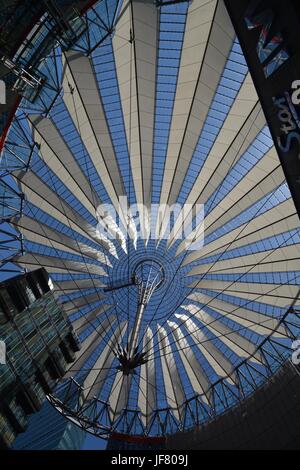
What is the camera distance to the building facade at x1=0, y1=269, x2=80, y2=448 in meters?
19.8

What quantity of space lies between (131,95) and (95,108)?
73.2 inches

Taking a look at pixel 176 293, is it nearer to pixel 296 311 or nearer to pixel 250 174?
pixel 296 311

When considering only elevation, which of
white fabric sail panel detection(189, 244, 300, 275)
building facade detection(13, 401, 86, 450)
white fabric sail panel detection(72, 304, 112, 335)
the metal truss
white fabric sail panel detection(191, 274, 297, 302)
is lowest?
building facade detection(13, 401, 86, 450)

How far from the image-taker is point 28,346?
21672 mm

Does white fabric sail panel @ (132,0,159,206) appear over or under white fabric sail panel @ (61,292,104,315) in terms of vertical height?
over

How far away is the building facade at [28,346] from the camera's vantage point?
65.0ft

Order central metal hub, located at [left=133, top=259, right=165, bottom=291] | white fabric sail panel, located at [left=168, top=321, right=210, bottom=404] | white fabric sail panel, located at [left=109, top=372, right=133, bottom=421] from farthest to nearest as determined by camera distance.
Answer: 1. central metal hub, located at [left=133, top=259, right=165, bottom=291]
2. white fabric sail panel, located at [left=109, top=372, right=133, bottom=421]
3. white fabric sail panel, located at [left=168, top=321, right=210, bottom=404]

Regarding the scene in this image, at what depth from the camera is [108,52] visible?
16422mm

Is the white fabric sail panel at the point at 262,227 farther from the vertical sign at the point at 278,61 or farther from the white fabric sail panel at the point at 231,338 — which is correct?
the vertical sign at the point at 278,61

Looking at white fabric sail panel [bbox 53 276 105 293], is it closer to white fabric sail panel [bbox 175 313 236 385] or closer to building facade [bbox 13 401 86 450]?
white fabric sail panel [bbox 175 313 236 385]

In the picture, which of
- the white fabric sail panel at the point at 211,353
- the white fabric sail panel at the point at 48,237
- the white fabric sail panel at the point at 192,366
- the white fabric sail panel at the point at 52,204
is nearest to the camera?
the white fabric sail panel at the point at 52,204

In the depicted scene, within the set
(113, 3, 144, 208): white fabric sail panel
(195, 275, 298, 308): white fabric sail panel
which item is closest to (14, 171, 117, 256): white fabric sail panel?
(113, 3, 144, 208): white fabric sail panel

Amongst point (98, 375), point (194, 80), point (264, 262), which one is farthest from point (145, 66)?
point (98, 375)

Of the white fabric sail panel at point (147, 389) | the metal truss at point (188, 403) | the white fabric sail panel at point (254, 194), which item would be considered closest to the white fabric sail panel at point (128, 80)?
the white fabric sail panel at point (254, 194)
